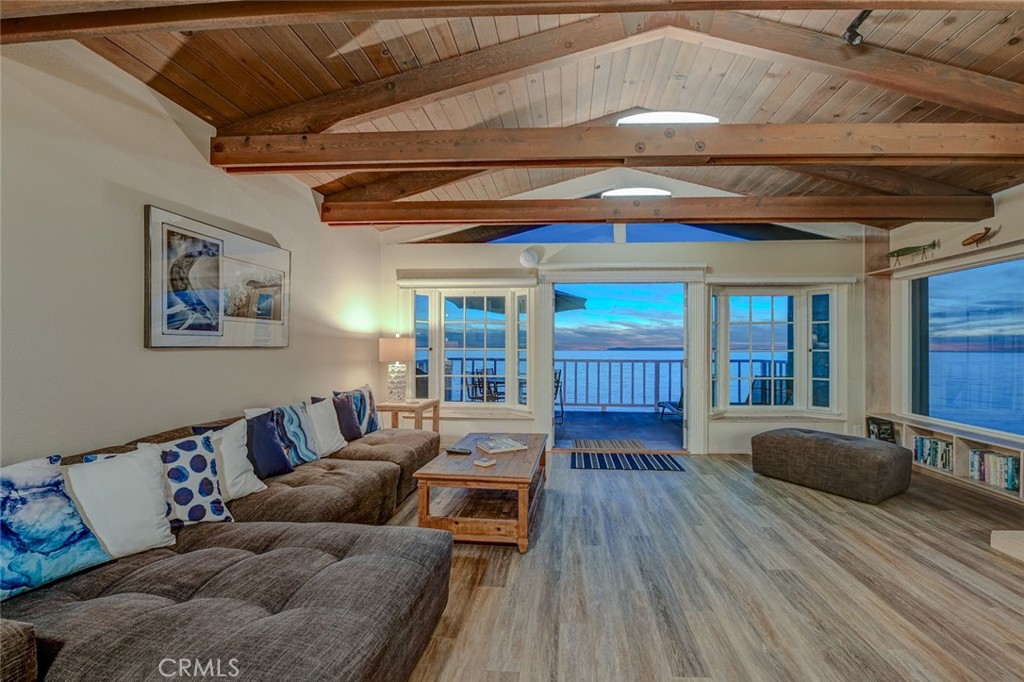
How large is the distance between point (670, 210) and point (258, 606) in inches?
156

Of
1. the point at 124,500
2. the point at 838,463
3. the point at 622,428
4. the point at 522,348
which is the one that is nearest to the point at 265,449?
the point at 124,500

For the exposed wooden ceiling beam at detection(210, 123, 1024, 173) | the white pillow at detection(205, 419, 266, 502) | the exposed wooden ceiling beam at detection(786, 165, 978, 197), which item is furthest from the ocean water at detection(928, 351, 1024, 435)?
the white pillow at detection(205, 419, 266, 502)

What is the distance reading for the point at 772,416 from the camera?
527 centimetres

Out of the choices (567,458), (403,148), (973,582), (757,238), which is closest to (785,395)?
(757,238)

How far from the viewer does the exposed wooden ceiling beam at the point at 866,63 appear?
2551 millimetres

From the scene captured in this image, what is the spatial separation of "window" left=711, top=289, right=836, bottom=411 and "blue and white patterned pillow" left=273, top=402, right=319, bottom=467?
423 cm

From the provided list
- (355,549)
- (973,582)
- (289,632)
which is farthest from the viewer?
(973,582)

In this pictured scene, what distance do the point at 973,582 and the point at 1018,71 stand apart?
110 inches

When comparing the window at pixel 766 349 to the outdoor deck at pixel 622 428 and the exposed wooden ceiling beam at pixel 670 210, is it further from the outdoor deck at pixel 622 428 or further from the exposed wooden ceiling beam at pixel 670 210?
the exposed wooden ceiling beam at pixel 670 210

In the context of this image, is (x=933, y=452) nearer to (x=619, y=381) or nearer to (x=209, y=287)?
(x=619, y=381)

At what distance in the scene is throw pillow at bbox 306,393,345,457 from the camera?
335cm

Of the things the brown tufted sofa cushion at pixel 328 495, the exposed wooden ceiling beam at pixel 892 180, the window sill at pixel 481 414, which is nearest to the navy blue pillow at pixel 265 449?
the brown tufted sofa cushion at pixel 328 495

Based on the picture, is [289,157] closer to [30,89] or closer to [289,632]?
[30,89]

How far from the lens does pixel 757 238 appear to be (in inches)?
206
